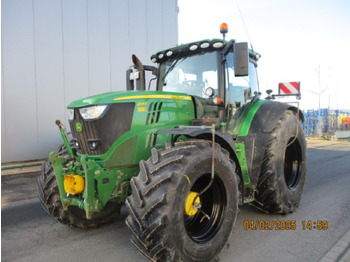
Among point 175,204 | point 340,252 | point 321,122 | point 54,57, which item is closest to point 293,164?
point 340,252

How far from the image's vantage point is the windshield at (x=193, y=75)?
4.43 meters

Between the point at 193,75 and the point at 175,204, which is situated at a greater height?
the point at 193,75

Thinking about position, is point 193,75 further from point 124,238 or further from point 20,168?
point 20,168

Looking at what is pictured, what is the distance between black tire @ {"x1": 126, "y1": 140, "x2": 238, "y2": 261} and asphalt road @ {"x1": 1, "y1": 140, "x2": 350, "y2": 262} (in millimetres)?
403

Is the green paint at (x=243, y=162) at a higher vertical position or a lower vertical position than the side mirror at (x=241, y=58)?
lower

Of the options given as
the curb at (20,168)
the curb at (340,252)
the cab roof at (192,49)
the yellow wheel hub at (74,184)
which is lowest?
the curb at (20,168)

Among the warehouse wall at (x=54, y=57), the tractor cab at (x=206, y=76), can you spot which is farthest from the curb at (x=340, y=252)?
the warehouse wall at (x=54, y=57)

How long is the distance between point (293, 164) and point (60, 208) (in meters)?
3.72

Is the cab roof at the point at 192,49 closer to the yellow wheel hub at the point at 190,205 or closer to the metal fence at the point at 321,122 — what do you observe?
the yellow wheel hub at the point at 190,205

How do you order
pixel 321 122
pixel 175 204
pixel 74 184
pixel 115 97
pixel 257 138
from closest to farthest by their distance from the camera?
pixel 175 204 < pixel 74 184 < pixel 115 97 < pixel 257 138 < pixel 321 122

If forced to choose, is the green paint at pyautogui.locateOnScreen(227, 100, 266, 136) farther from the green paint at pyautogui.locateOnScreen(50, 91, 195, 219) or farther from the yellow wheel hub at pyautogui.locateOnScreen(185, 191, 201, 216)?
the yellow wheel hub at pyautogui.locateOnScreen(185, 191, 201, 216)

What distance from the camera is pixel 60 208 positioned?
12.9ft

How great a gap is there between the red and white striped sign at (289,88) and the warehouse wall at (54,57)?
637 centimetres

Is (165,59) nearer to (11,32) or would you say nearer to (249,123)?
(249,123)
